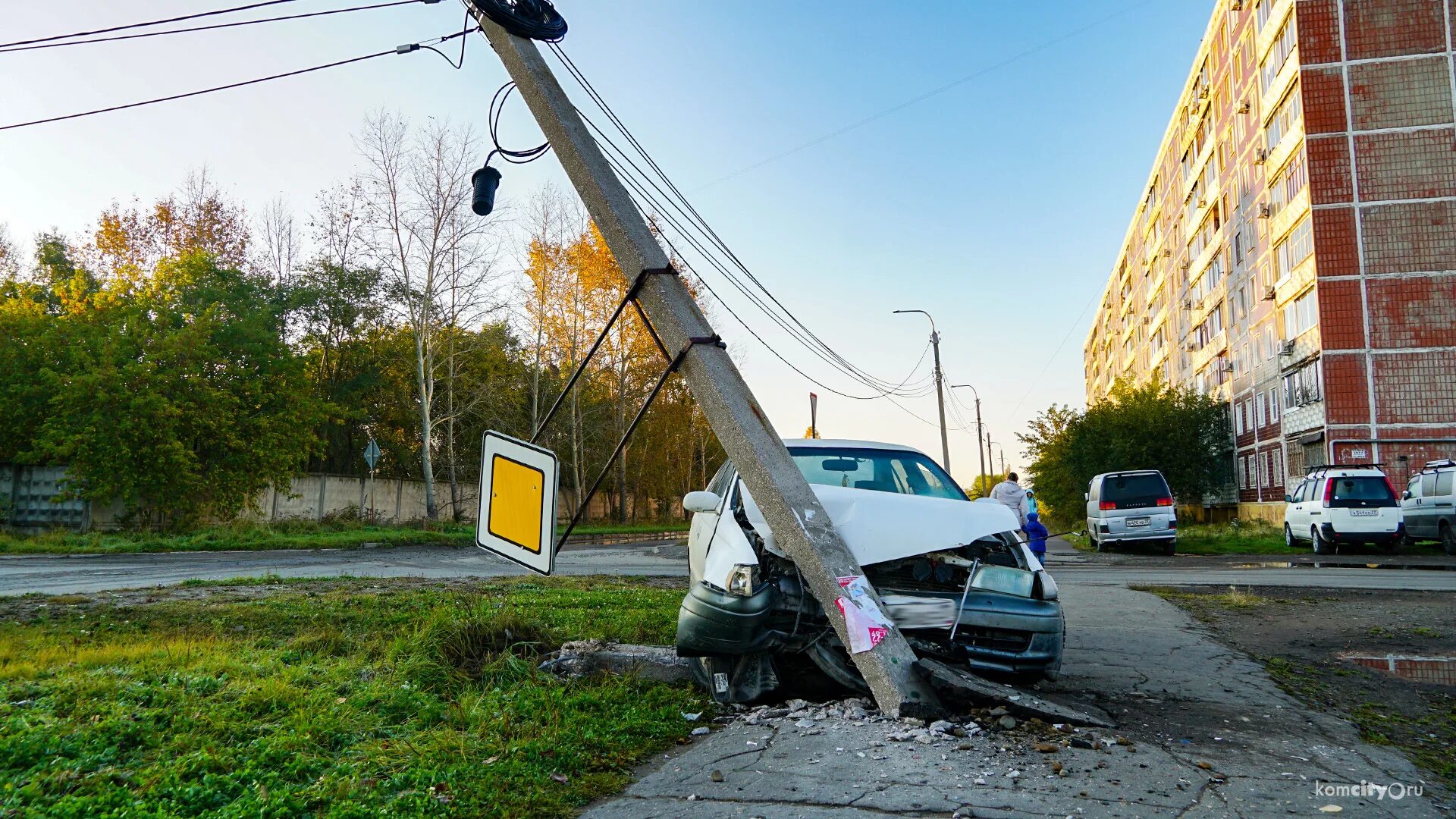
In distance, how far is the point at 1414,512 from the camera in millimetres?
22078

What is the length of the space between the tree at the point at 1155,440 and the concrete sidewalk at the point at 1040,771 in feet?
121

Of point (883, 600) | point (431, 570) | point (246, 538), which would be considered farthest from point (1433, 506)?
point (246, 538)

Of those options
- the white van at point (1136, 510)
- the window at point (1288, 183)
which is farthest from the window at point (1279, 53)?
Result: the white van at point (1136, 510)

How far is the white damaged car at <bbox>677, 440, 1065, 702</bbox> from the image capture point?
5.28 meters

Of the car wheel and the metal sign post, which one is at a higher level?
the metal sign post

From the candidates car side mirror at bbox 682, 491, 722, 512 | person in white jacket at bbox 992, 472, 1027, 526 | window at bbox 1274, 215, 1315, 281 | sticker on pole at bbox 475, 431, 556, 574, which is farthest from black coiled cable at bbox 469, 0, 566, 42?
window at bbox 1274, 215, 1315, 281

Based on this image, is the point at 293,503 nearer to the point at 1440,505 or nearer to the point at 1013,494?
the point at 1013,494

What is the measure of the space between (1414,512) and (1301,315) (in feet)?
44.3

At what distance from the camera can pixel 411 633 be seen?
274 inches

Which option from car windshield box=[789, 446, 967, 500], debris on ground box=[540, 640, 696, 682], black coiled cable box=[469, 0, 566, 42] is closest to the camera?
debris on ground box=[540, 640, 696, 682]

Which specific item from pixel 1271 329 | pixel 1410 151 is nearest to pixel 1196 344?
pixel 1271 329

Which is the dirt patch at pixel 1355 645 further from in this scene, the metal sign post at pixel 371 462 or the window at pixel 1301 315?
the window at pixel 1301 315

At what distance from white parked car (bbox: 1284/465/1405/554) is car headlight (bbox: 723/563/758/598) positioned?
69.6 feet

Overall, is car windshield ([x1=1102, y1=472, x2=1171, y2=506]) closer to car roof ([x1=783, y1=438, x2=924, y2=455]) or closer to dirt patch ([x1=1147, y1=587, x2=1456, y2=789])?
dirt patch ([x1=1147, y1=587, x2=1456, y2=789])
